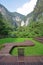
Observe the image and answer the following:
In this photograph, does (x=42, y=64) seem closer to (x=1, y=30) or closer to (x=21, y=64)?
(x=21, y=64)

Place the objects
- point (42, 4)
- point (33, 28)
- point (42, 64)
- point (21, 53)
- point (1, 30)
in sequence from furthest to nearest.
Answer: point (33, 28), point (1, 30), point (42, 4), point (21, 53), point (42, 64)

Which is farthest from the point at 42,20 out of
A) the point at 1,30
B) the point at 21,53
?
the point at 21,53

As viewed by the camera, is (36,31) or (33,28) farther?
(33,28)

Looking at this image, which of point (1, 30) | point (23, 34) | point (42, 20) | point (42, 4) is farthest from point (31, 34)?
point (42, 4)

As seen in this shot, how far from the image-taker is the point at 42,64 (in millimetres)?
5383

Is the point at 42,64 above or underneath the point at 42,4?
underneath

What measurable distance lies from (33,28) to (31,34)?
3.22m

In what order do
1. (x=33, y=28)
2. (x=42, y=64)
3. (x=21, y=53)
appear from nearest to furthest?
(x=42, y=64) → (x=21, y=53) → (x=33, y=28)

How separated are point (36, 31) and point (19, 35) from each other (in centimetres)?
305

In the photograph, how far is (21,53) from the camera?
6.58 meters

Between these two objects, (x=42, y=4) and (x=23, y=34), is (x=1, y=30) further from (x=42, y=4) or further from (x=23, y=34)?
(x=42, y=4)

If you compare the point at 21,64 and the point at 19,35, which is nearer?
the point at 21,64

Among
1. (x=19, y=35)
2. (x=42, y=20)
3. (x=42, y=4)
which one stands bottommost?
(x=19, y=35)

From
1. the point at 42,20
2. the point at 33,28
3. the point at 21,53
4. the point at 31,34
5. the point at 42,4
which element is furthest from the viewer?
the point at 33,28
